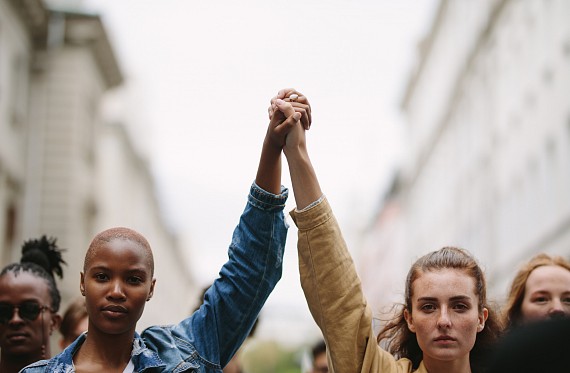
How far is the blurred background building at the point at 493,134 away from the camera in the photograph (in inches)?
1015

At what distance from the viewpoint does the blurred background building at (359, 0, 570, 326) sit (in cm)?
2578

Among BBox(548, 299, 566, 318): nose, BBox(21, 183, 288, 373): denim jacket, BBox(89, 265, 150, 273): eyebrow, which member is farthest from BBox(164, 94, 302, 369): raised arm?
BBox(548, 299, 566, 318): nose

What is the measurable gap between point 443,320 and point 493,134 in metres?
32.1

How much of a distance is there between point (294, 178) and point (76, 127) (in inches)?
1018

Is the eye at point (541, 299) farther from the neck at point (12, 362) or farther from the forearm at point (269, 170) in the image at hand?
the neck at point (12, 362)

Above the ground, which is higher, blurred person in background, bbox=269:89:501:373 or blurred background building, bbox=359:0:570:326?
blurred background building, bbox=359:0:570:326

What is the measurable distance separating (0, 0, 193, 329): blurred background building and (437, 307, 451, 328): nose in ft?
65.4

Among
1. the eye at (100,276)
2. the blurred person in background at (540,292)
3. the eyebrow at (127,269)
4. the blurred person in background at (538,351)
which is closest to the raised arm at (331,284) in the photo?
the eyebrow at (127,269)

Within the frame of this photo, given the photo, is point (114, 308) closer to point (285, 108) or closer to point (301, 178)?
point (301, 178)

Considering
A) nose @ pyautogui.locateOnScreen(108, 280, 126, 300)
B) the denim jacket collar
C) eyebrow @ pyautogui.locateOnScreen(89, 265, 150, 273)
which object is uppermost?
eyebrow @ pyautogui.locateOnScreen(89, 265, 150, 273)

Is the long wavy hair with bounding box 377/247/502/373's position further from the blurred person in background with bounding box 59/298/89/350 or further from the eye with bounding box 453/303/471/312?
the blurred person in background with bounding box 59/298/89/350

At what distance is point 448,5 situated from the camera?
4891 centimetres

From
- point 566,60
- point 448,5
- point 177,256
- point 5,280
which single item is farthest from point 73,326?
point 177,256

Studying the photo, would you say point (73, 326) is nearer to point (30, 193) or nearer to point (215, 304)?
point (215, 304)
